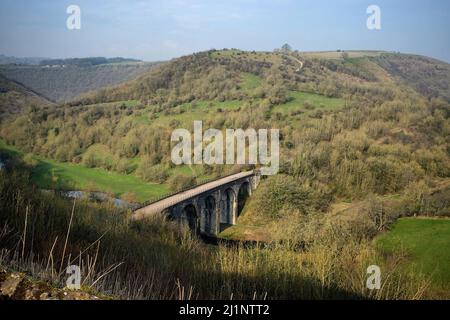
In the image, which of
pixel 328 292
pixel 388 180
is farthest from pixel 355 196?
pixel 328 292

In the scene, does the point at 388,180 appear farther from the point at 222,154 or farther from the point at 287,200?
the point at 222,154

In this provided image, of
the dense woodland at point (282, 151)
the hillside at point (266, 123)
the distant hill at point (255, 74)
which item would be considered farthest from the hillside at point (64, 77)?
the dense woodland at point (282, 151)

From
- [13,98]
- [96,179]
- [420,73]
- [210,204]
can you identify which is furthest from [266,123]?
[420,73]

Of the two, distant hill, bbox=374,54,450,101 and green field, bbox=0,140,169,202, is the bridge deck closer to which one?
green field, bbox=0,140,169,202

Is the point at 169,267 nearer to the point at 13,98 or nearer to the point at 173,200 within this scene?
the point at 173,200

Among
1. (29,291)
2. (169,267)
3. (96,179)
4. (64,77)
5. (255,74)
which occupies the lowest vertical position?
(96,179)

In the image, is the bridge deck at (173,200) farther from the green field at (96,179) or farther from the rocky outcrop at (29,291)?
the rocky outcrop at (29,291)
